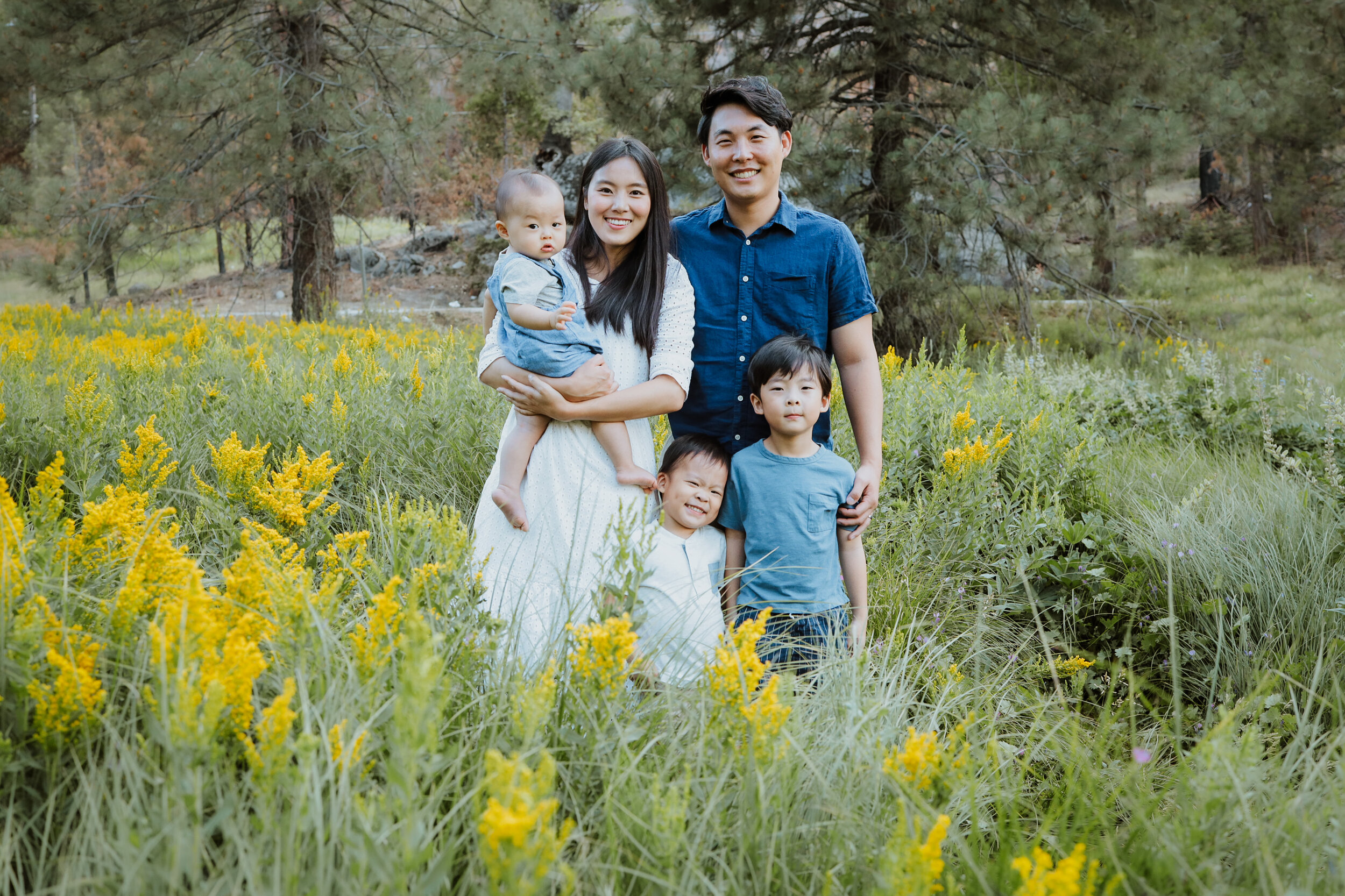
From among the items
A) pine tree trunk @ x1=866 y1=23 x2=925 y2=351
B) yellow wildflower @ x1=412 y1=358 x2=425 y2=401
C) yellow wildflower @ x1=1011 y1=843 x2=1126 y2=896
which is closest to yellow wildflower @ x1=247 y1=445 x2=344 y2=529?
yellow wildflower @ x1=412 y1=358 x2=425 y2=401

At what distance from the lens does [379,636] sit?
1.63 meters

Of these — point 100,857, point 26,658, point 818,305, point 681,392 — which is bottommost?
point 100,857

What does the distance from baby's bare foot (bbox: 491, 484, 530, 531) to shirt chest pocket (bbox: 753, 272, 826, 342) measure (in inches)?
34.5

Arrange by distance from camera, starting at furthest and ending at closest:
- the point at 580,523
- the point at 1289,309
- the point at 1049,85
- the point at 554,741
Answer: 1. the point at 1289,309
2. the point at 1049,85
3. the point at 580,523
4. the point at 554,741

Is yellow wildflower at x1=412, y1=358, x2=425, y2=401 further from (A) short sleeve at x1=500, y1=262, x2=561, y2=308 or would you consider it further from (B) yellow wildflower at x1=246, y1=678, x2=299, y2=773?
(B) yellow wildflower at x1=246, y1=678, x2=299, y2=773

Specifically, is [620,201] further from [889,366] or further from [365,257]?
[365,257]

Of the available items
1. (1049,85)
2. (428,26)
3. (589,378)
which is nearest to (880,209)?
(1049,85)

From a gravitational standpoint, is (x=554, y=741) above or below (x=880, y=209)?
below

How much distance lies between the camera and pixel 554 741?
1.75m

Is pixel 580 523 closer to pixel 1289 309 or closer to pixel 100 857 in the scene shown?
pixel 100 857

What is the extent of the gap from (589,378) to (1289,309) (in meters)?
13.5

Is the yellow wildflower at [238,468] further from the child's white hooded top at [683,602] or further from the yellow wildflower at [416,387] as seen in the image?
the yellow wildflower at [416,387]

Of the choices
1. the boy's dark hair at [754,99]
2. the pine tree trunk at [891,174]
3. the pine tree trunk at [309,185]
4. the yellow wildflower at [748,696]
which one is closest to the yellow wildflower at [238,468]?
the yellow wildflower at [748,696]

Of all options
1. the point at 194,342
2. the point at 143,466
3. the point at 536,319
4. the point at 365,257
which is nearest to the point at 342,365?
the point at 194,342
